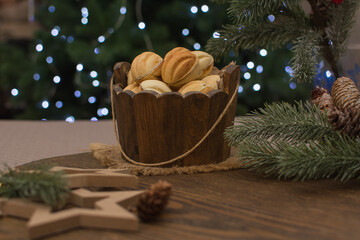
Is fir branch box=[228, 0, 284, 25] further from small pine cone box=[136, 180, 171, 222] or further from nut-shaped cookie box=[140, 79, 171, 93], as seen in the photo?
small pine cone box=[136, 180, 171, 222]

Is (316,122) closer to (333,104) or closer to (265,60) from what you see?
(333,104)

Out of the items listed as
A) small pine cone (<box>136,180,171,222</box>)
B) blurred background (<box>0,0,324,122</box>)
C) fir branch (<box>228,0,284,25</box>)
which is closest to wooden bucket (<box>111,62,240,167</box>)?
fir branch (<box>228,0,284,25</box>)

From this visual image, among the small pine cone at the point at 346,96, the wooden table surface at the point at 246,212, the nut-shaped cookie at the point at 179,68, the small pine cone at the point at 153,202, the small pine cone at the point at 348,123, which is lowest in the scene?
the wooden table surface at the point at 246,212

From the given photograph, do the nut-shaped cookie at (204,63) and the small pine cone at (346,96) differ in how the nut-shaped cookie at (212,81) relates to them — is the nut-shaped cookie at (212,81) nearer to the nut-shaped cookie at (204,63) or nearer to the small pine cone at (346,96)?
the nut-shaped cookie at (204,63)

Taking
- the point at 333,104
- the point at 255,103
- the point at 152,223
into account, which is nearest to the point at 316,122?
the point at 333,104

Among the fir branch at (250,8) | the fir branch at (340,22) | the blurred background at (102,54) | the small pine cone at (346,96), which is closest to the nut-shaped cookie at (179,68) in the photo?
the fir branch at (250,8)
